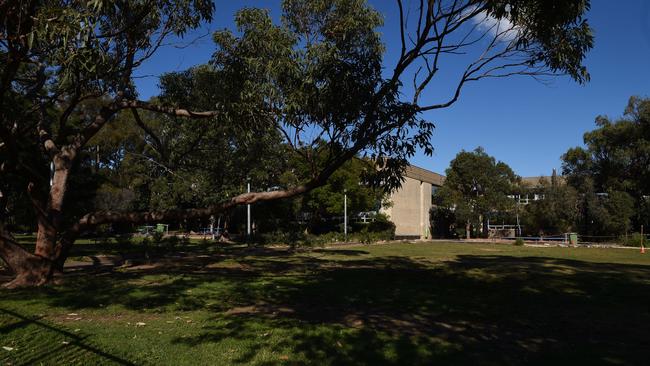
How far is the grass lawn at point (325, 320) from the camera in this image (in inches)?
260

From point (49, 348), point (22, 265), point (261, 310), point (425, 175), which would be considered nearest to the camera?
point (49, 348)

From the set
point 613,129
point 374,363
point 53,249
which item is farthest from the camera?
point 613,129

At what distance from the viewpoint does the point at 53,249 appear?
13.6 metres

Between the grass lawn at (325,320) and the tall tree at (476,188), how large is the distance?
1658 inches

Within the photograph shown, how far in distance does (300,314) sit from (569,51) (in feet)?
23.4

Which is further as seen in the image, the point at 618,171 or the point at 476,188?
the point at 476,188

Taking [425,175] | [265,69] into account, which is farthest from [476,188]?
[265,69]

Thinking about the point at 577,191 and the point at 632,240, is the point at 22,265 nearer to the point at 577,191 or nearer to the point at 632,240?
the point at 632,240

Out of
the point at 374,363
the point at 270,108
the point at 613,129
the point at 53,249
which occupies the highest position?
the point at 613,129

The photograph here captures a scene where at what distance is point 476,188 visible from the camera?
5903 cm

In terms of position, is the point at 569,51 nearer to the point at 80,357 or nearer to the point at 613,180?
the point at 80,357

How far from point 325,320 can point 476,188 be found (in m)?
52.9

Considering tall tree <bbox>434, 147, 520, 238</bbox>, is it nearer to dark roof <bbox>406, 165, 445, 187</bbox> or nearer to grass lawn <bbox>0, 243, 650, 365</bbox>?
dark roof <bbox>406, 165, 445, 187</bbox>

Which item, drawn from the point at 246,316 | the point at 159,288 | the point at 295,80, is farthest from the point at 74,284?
the point at 295,80
